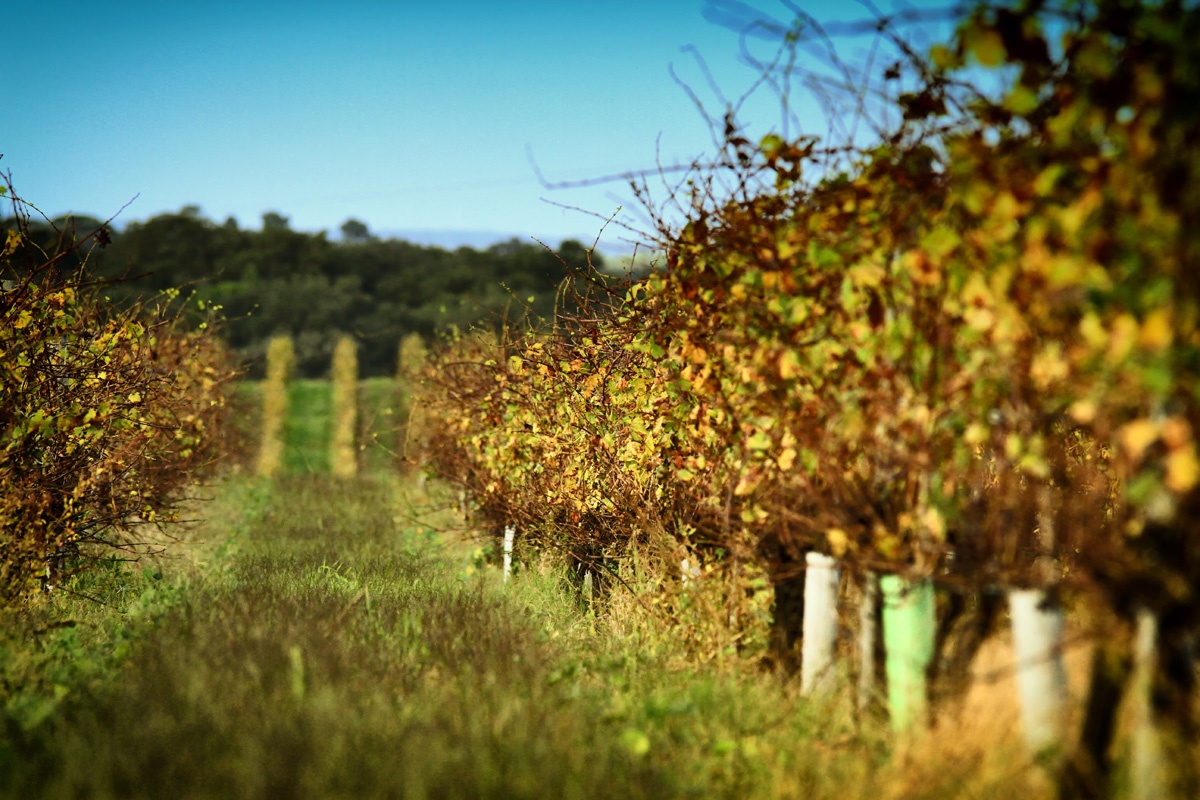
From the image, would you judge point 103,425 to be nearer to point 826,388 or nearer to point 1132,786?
point 826,388

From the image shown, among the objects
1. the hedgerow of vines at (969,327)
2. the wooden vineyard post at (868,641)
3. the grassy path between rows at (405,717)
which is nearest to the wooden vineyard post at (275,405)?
the grassy path between rows at (405,717)

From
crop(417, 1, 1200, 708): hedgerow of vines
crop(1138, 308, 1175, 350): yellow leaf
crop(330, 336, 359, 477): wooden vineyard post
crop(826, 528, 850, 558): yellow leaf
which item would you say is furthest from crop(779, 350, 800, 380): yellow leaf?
crop(330, 336, 359, 477): wooden vineyard post

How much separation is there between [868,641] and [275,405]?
28735mm

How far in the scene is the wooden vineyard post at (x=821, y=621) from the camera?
4.04 metres

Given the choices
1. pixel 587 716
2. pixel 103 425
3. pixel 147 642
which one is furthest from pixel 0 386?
pixel 587 716

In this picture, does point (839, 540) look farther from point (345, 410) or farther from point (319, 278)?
point (319, 278)

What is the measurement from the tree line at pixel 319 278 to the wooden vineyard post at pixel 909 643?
38.6 m

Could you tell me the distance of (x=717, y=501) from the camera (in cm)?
485

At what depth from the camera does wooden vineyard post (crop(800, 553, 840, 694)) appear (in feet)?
13.3

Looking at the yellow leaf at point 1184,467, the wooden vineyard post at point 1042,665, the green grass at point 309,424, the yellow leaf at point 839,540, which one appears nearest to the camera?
the yellow leaf at point 1184,467

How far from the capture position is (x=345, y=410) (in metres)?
31.3

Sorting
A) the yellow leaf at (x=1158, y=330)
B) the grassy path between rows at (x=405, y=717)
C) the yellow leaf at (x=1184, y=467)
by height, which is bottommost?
the grassy path between rows at (x=405, y=717)

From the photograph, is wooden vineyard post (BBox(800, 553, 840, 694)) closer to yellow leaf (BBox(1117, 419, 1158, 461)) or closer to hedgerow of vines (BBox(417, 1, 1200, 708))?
hedgerow of vines (BBox(417, 1, 1200, 708))

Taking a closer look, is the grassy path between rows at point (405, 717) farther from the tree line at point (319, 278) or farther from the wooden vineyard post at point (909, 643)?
the tree line at point (319, 278)
